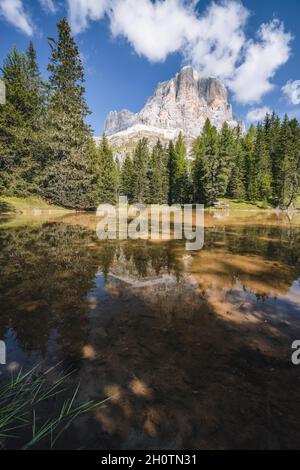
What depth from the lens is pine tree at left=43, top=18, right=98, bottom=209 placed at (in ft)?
109

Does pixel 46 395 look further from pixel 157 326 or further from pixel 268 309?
pixel 268 309

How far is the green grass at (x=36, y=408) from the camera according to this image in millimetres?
2854

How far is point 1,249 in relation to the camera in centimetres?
1162

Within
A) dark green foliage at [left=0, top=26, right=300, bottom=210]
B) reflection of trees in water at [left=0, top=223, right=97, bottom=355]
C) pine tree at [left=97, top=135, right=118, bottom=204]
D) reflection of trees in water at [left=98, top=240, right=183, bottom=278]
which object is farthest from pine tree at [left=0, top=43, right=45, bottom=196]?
reflection of trees in water at [left=98, top=240, right=183, bottom=278]

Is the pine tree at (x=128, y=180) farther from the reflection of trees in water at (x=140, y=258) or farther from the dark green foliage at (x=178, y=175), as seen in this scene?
the reflection of trees in water at (x=140, y=258)

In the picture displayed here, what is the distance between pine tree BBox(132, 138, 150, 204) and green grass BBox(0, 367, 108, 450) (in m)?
58.0

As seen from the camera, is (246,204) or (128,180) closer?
(246,204)

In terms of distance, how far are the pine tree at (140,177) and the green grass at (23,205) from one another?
90.3 ft

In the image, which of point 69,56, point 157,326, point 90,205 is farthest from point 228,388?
point 69,56

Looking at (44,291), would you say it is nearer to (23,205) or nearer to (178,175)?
(23,205)

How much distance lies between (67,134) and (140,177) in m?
27.4

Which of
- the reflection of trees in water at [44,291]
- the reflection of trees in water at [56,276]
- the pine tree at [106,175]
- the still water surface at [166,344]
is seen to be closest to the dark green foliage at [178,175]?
the pine tree at [106,175]

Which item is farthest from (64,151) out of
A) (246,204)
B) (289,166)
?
(289,166)

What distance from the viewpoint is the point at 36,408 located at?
319cm
